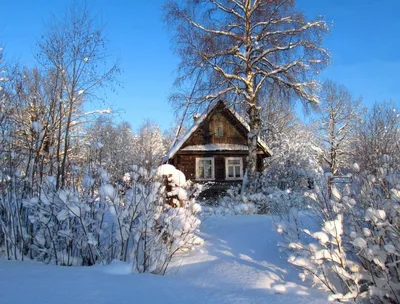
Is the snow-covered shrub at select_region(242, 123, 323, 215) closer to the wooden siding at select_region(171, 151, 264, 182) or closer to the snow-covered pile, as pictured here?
the wooden siding at select_region(171, 151, 264, 182)

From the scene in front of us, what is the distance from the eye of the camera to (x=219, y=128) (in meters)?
18.7

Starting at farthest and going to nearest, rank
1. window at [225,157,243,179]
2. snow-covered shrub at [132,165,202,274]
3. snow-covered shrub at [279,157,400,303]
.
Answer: window at [225,157,243,179], snow-covered shrub at [132,165,202,274], snow-covered shrub at [279,157,400,303]

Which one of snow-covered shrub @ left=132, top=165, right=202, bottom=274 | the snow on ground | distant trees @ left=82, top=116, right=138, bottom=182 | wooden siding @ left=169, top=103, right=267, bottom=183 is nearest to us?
the snow on ground

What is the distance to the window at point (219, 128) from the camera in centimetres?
1856

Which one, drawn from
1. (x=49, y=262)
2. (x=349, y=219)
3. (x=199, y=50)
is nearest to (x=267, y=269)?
(x=349, y=219)

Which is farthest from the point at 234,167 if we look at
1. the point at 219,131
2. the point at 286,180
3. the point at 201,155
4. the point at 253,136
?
the point at 253,136

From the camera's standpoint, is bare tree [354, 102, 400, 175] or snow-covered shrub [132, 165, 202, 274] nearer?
snow-covered shrub [132, 165, 202, 274]

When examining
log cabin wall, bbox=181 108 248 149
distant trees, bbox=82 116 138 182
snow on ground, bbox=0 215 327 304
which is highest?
log cabin wall, bbox=181 108 248 149

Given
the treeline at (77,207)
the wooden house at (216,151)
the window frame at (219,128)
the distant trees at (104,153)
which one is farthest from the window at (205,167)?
the treeline at (77,207)

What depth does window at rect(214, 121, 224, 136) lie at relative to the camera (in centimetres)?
1856

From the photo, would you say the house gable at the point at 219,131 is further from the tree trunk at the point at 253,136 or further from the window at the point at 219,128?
the tree trunk at the point at 253,136

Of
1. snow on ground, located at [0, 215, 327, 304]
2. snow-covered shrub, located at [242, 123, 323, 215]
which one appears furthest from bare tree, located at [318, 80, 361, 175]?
snow on ground, located at [0, 215, 327, 304]

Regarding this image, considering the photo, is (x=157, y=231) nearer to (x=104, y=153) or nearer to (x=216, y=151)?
(x=104, y=153)

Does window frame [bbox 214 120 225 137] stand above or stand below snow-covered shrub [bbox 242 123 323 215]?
above
